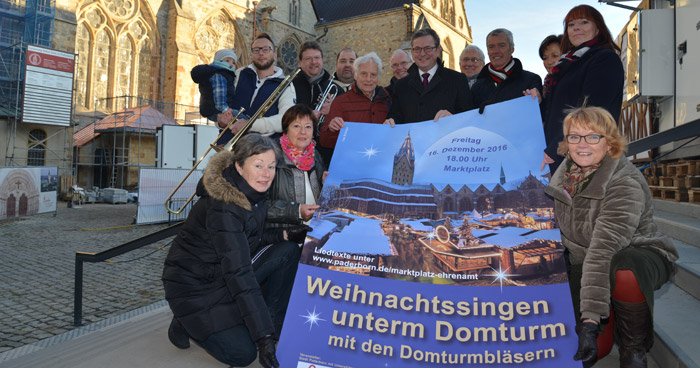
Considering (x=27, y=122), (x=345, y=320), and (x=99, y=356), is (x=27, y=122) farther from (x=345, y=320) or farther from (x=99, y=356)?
(x=345, y=320)

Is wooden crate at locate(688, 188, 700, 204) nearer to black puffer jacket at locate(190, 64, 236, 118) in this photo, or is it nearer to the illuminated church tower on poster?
the illuminated church tower on poster

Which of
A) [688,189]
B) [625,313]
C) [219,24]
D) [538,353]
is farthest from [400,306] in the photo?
[219,24]

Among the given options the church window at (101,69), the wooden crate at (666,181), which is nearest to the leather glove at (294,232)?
the wooden crate at (666,181)

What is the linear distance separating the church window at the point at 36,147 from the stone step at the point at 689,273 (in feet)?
69.1

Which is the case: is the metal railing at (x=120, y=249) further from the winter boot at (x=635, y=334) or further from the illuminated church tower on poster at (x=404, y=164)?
the winter boot at (x=635, y=334)

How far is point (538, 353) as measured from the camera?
5.24 ft

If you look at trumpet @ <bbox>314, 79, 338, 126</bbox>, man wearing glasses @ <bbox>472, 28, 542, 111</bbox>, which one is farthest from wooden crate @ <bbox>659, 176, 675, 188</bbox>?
trumpet @ <bbox>314, 79, 338, 126</bbox>

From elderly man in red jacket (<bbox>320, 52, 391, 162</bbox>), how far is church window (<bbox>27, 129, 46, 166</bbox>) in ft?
62.7

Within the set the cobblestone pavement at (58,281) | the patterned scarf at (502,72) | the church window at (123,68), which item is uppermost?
the church window at (123,68)

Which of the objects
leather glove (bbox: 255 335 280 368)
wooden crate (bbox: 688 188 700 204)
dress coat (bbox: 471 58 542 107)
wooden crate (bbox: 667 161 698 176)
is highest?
dress coat (bbox: 471 58 542 107)

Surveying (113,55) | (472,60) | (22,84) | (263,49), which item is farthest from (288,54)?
(263,49)

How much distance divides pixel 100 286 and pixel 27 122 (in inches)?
646

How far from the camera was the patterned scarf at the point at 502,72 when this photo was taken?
9.80ft

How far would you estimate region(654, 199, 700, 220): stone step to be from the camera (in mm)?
4041
